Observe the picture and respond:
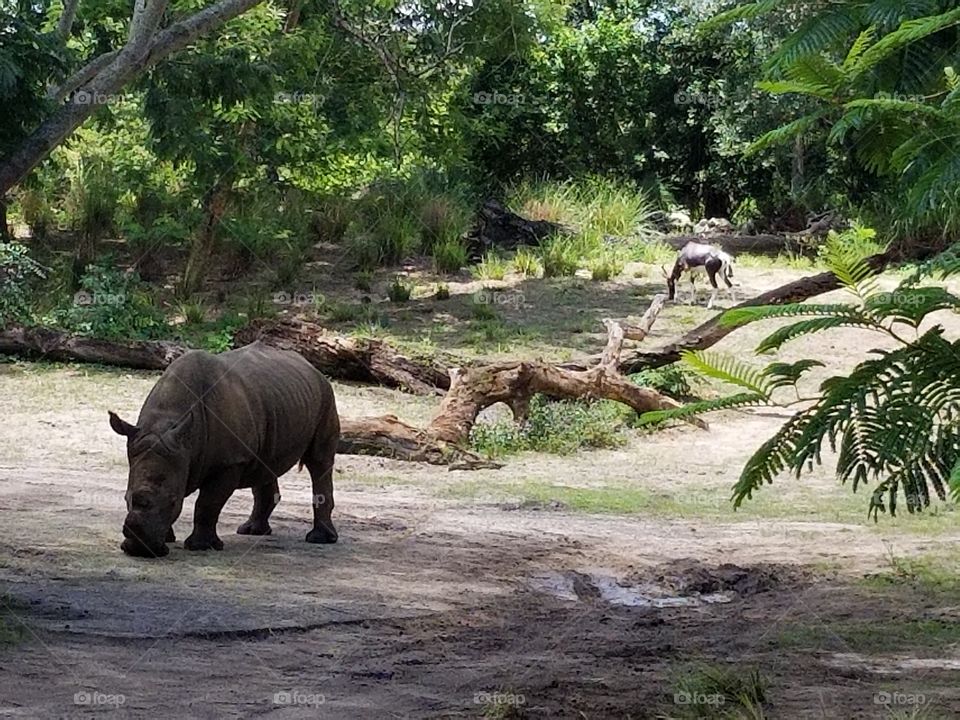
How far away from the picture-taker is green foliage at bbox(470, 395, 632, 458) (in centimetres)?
1448

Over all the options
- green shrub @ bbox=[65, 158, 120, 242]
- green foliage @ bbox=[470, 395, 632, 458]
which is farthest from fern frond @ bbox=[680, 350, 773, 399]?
green shrub @ bbox=[65, 158, 120, 242]

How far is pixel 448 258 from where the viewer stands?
24.0 m

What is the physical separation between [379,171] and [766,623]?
19888 mm

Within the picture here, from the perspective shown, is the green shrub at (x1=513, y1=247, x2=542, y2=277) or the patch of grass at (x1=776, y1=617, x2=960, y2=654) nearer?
the patch of grass at (x1=776, y1=617, x2=960, y2=654)

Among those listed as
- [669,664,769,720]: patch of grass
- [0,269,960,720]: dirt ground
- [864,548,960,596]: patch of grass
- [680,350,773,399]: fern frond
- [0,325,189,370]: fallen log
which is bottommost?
[0,269,960,720]: dirt ground

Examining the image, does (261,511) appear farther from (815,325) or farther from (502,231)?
(502,231)

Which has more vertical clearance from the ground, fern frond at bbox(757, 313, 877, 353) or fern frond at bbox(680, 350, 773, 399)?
fern frond at bbox(757, 313, 877, 353)

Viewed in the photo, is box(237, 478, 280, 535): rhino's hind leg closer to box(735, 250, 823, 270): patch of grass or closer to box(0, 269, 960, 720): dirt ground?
box(0, 269, 960, 720): dirt ground

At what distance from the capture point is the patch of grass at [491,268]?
23.3 metres

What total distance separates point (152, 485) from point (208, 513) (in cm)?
53

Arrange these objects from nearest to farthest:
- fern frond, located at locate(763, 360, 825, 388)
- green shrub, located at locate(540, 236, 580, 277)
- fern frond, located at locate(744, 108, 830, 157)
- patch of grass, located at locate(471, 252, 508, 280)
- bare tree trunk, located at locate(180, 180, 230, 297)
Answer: fern frond, located at locate(744, 108, 830, 157) < fern frond, located at locate(763, 360, 825, 388) < bare tree trunk, located at locate(180, 180, 230, 297) < patch of grass, located at locate(471, 252, 508, 280) < green shrub, located at locate(540, 236, 580, 277)

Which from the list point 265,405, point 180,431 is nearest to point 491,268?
point 265,405

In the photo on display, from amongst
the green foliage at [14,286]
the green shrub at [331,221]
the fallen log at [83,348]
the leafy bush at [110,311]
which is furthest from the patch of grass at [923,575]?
the green shrub at [331,221]

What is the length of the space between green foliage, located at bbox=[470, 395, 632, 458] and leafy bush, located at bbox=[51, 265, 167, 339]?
5.99 m
